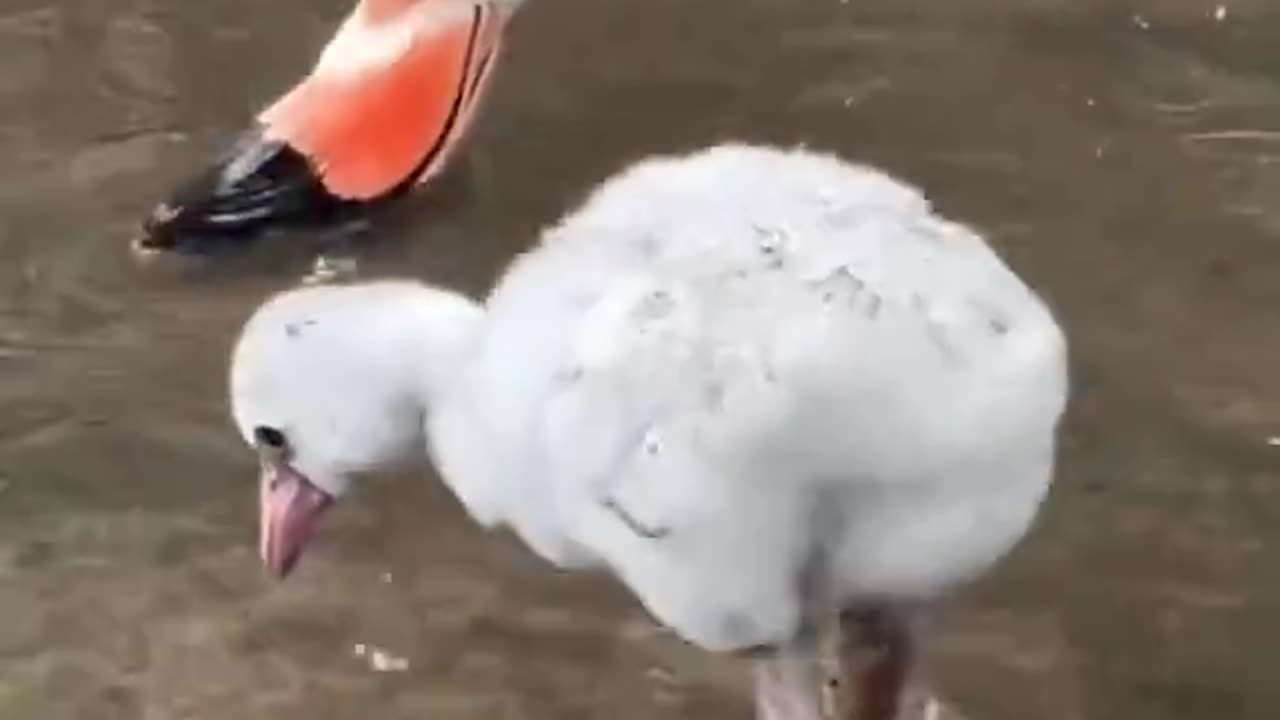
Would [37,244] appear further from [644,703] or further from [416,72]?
[644,703]

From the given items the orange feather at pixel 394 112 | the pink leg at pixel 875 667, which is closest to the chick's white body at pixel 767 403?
the pink leg at pixel 875 667

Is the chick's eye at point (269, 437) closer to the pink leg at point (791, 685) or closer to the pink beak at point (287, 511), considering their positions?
the pink beak at point (287, 511)

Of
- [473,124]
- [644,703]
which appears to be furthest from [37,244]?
[644,703]

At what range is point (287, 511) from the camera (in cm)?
131

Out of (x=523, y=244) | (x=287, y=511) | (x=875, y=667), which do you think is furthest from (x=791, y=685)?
(x=523, y=244)

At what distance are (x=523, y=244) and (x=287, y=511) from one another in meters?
0.73

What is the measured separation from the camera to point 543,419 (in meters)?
1.12

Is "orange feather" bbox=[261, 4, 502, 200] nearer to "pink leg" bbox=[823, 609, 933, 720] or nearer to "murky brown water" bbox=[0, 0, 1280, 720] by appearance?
"murky brown water" bbox=[0, 0, 1280, 720]

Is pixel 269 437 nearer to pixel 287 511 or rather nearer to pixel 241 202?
pixel 287 511

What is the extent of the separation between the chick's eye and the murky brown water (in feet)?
1.14

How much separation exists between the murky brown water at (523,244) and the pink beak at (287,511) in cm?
27

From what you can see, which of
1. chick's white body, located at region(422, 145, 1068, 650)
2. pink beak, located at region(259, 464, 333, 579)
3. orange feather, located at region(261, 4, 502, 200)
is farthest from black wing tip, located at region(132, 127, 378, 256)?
chick's white body, located at region(422, 145, 1068, 650)

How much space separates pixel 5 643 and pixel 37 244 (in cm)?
49

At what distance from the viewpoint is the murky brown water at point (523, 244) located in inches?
62.9
